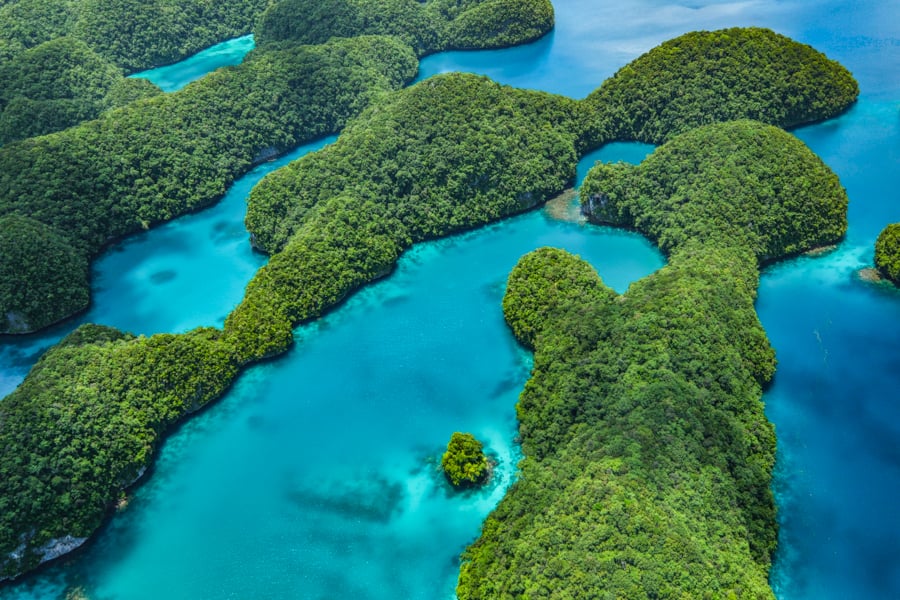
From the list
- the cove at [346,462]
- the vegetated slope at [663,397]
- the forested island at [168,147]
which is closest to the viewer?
the vegetated slope at [663,397]

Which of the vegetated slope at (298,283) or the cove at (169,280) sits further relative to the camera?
the cove at (169,280)

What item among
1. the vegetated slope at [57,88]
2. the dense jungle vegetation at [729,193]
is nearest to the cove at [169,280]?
the vegetated slope at [57,88]

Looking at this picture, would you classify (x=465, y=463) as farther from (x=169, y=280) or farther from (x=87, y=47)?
(x=87, y=47)

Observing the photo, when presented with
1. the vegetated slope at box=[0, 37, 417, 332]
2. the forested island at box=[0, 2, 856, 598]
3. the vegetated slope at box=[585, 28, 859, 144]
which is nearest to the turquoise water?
the vegetated slope at box=[0, 37, 417, 332]

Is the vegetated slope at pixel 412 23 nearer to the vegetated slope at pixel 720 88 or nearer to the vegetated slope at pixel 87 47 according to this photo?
the vegetated slope at pixel 87 47

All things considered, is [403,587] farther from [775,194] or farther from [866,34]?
[866,34]

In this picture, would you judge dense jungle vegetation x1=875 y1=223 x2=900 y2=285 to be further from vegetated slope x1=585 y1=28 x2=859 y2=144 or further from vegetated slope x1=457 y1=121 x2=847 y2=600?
vegetated slope x1=585 y1=28 x2=859 y2=144
